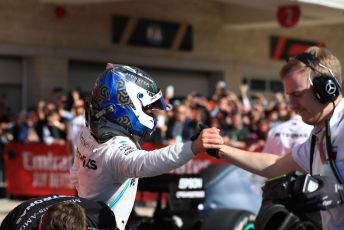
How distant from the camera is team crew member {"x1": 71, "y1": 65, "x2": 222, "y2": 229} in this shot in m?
3.78

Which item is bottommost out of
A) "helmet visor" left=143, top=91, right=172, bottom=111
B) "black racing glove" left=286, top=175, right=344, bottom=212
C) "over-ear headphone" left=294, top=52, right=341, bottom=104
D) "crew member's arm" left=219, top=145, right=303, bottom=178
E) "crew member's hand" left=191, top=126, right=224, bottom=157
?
"crew member's arm" left=219, top=145, right=303, bottom=178

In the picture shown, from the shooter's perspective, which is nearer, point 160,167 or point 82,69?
point 160,167

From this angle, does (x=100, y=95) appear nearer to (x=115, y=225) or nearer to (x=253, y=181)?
(x=115, y=225)

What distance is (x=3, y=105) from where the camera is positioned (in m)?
17.4

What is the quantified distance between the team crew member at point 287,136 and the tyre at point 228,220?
136 cm

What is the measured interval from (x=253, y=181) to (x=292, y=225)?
3.03 m

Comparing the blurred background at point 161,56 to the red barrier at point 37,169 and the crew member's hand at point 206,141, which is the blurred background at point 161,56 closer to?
the red barrier at point 37,169

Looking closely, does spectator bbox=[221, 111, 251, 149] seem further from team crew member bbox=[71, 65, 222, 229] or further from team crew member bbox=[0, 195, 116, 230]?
team crew member bbox=[0, 195, 116, 230]

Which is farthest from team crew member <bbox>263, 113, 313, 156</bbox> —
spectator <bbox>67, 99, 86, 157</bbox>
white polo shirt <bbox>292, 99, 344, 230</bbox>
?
spectator <bbox>67, 99, 86, 157</bbox>

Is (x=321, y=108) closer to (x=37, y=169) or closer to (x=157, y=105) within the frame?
(x=157, y=105)

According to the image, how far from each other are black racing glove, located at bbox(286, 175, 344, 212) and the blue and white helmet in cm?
104

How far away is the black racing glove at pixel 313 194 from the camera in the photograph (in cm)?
300

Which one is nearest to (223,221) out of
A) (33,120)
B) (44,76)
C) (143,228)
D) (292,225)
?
(143,228)

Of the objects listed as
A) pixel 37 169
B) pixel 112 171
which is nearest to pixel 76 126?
pixel 37 169
